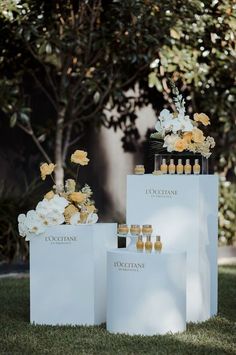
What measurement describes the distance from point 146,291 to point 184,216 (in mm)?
745

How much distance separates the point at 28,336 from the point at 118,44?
16.3 feet

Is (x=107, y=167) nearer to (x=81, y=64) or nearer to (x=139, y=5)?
(x=81, y=64)

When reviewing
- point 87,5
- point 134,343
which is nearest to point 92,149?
point 87,5

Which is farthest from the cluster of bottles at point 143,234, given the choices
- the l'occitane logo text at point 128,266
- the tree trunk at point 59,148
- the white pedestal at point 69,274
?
the tree trunk at point 59,148

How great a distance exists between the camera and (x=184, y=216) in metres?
6.60

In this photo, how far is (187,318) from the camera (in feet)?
21.8

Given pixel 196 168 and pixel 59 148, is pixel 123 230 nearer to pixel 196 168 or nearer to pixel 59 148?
pixel 196 168

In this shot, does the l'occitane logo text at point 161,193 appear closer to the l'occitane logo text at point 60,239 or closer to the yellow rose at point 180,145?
the yellow rose at point 180,145

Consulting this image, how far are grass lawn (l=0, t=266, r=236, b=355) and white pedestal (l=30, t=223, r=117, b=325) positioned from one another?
13cm

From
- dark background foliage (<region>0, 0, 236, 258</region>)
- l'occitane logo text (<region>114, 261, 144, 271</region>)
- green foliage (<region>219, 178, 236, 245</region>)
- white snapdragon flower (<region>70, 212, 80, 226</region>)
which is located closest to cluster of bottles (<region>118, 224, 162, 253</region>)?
l'occitane logo text (<region>114, 261, 144, 271</region>)

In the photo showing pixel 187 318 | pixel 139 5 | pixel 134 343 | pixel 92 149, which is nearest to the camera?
pixel 134 343

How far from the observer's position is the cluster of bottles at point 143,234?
6129 millimetres

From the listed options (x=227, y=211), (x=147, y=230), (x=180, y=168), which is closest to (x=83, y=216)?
(x=147, y=230)

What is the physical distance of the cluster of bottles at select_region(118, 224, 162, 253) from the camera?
20.1 feet
